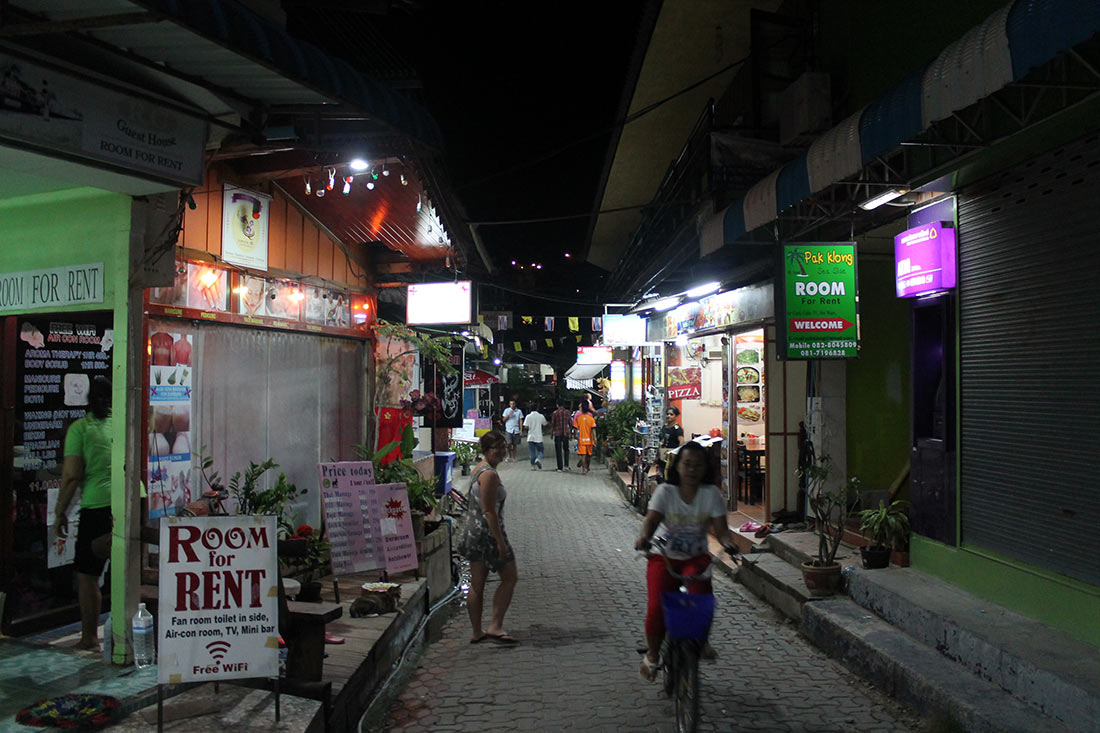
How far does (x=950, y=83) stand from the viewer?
508 cm

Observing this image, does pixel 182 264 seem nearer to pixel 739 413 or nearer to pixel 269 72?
pixel 269 72

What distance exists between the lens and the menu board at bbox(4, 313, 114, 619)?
625 cm

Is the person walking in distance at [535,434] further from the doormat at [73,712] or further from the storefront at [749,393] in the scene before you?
the doormat at [73,712]

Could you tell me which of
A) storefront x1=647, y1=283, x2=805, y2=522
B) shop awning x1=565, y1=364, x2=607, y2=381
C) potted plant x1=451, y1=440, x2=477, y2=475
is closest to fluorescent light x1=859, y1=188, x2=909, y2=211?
storefront x1=647, y1=283, x2=805, y2=522

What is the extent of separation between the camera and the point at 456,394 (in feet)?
49.4

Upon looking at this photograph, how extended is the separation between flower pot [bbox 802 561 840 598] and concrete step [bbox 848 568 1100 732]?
0.16m

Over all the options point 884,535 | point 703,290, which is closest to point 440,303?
point 703,290

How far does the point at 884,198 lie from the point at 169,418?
→ 24.7ft

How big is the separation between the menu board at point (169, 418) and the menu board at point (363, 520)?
1.29m

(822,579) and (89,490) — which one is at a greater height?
(89,490)

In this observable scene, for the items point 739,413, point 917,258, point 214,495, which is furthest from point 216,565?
point 739,413

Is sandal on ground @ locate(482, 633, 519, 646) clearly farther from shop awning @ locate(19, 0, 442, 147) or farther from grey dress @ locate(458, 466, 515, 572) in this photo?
shop awning @ locate(19, 0, 442, 147)

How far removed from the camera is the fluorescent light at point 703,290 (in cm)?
1398

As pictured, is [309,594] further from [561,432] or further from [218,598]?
[561,432]
